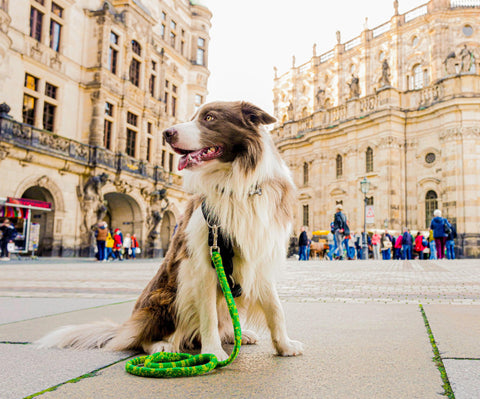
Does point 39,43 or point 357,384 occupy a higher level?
point 39,43

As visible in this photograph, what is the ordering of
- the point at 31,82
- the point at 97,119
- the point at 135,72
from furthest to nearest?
the point at 135,72
the point at 97,119
the point at 31,82

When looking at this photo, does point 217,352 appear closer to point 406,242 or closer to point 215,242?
point 215,242

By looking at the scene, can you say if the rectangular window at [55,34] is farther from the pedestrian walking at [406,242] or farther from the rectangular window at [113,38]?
the pedestrian walking at [406,242]

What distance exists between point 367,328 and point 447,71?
1508 inches

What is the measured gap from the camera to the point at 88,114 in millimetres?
26109

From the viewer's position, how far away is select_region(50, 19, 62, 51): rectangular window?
2392 cm

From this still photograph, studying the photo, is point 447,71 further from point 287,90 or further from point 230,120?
point 230,120

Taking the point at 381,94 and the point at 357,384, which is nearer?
the point at 357,384

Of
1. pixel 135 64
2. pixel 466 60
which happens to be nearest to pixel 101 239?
pixel 135 64

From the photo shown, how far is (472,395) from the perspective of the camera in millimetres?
1561

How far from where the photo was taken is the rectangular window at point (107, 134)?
27297 millimetres

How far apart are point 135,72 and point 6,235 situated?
629 inches

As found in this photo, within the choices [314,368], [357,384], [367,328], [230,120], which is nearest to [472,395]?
[357,384]

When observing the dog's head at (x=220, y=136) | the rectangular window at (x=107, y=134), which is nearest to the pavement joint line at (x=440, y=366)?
the dog's head at (x=220, y=136)
